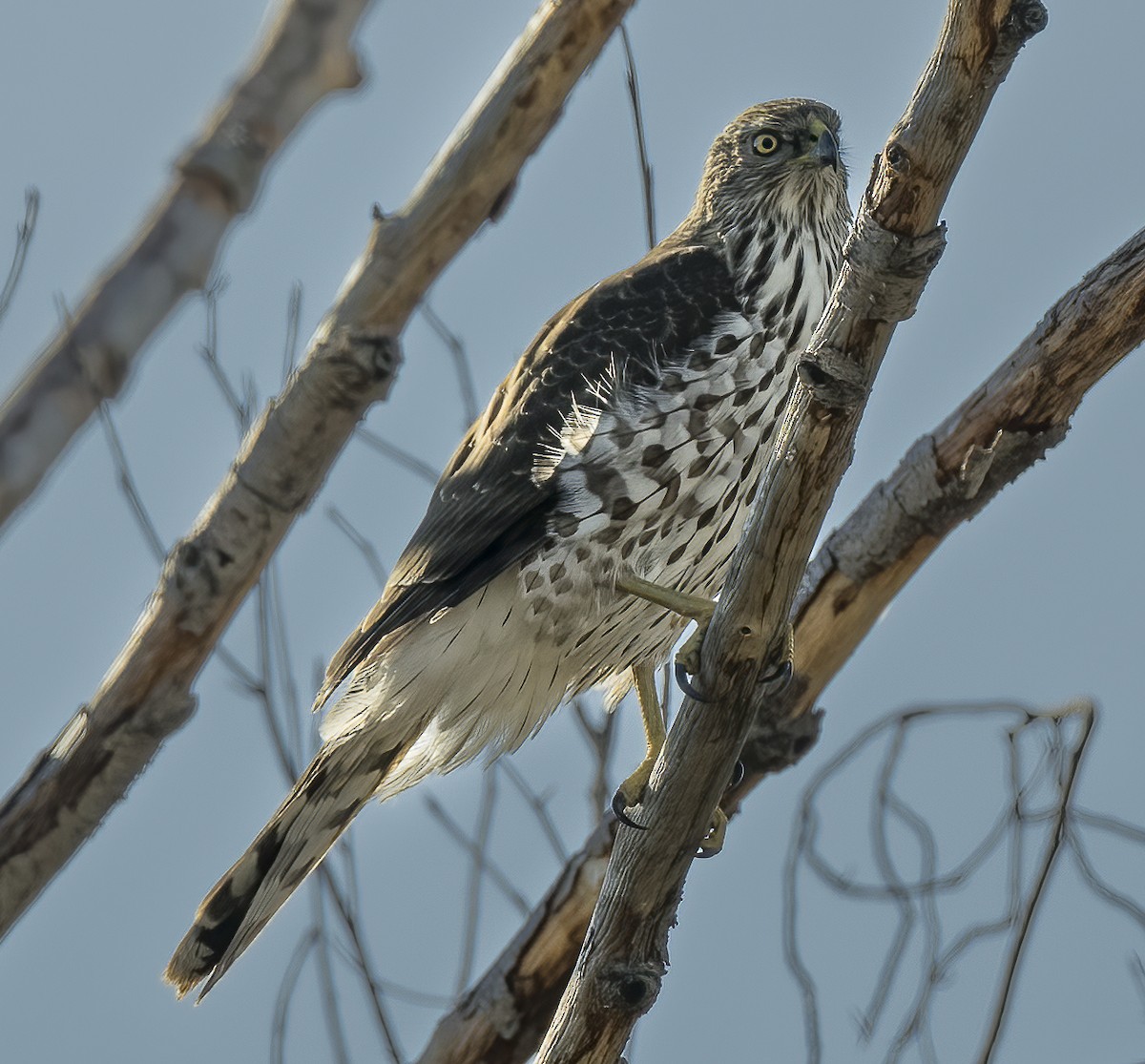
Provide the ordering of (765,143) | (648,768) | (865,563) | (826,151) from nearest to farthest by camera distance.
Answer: (648,768)
(865,563)
(826,151)
(765,143)

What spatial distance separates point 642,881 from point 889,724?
3.36ft

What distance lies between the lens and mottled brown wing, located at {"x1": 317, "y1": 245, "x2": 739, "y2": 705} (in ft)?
11.2

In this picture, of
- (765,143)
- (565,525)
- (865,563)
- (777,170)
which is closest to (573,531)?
(565,525)

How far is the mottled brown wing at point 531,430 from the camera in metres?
3.43

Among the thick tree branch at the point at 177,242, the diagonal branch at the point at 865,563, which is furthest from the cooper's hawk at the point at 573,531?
the thick tree branch at the point at 177,242

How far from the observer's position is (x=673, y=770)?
264 cm

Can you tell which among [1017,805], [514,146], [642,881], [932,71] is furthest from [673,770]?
[514,146]

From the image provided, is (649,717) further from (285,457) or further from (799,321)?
(285,457)

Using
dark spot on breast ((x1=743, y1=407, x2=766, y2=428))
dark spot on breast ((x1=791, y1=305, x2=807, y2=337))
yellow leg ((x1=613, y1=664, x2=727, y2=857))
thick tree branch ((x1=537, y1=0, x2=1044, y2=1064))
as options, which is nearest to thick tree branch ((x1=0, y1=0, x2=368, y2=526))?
thick tree branch ((x1=537, y1=0, x2=1044, y2=1064))

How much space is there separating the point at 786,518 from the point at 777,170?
1.87 meters

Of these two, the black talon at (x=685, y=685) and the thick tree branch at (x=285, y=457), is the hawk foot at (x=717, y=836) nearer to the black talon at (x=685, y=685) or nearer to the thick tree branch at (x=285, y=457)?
the black talon at (x=685, y=685)

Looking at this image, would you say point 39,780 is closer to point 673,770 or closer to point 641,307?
point 673,770

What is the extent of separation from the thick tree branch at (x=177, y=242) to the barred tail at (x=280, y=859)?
1956 millimetres

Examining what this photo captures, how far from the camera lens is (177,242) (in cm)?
176
